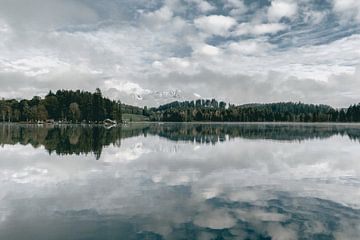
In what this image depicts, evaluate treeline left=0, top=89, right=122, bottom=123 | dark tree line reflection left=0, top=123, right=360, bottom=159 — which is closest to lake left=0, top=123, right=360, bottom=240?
dark tree line reflection left=0, top=123, right=360, bottom=159

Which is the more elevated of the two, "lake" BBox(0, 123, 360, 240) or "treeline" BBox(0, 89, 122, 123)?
"treeline" BBox(0, 89, 122, 123)

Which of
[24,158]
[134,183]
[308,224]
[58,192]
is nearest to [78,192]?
[58,192]

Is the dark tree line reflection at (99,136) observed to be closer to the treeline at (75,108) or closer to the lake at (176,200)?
the lake at (176,200)

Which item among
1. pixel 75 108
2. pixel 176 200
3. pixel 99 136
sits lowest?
pixel 176 200

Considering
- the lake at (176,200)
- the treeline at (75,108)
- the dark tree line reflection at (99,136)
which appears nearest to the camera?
the lake at (176,200)

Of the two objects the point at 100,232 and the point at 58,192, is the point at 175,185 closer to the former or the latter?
the point at 58,192

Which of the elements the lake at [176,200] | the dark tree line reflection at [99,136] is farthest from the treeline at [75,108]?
the lake at [176,200]

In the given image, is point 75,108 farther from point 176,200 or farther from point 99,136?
point 176,200

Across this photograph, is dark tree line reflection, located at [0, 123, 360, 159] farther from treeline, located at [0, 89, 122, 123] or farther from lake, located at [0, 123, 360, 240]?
treeline, located at [0, 89, 122, 123]

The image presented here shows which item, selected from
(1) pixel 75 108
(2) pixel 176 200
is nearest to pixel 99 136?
(2) pixel 176 200

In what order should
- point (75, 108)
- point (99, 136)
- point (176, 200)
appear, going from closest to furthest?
point (176, 200)
point (99, 136)
point (75, 108)

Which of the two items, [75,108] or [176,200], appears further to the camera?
[75,108]

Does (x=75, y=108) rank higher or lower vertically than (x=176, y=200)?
higher

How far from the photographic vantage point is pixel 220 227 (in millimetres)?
13352
